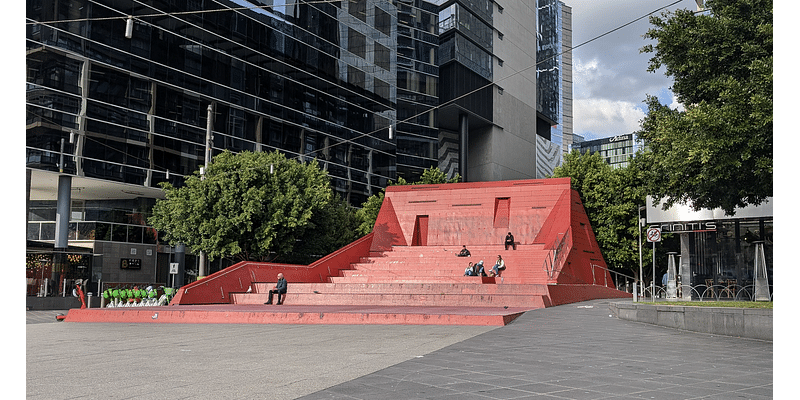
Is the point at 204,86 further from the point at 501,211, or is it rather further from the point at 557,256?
the point at 557,256

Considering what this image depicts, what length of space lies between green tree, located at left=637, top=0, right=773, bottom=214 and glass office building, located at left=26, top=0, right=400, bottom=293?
60.6 ft

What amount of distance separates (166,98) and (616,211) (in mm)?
27009

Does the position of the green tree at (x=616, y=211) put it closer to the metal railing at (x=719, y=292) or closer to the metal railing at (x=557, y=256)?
the metal railing at (x=719, y=292)

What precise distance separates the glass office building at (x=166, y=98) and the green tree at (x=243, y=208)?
6.33 m

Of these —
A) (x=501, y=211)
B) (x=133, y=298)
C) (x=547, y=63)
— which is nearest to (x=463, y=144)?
(x=501, y=211)

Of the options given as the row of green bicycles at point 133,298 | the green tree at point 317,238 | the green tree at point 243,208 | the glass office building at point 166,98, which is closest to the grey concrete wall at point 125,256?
the glass office building at point 166,98

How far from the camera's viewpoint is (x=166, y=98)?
36.9 meters

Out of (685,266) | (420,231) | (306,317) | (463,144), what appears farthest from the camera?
(463,144)

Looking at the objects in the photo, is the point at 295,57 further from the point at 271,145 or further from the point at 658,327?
the point at 658,327

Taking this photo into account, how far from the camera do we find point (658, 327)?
1359 cm

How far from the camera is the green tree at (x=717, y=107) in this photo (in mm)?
12086

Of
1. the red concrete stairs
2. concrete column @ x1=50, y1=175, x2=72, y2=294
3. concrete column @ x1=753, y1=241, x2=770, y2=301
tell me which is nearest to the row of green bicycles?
the red concrete stairs

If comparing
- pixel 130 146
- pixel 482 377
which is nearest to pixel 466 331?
pixel 482 377

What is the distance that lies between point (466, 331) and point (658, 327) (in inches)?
162
